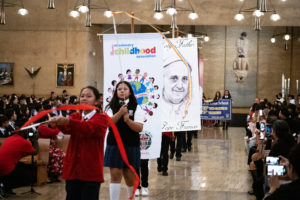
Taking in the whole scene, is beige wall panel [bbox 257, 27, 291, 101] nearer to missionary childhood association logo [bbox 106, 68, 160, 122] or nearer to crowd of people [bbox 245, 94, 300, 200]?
crowd of people [bbox 245, 94, 300, 200]

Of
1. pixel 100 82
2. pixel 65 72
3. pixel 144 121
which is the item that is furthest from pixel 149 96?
pixel 100 82

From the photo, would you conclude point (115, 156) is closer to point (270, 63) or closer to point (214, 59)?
point (214, 59)

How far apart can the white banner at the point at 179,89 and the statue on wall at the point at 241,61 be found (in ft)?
73.0

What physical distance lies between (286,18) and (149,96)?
775 inches

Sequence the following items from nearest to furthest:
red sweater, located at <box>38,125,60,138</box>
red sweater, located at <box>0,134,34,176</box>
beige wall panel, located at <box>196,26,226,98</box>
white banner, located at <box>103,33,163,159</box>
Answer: white banner, located at <box>103,33,163,159</box>
red sweater, located at <box>0,134,34,176</box>
red sweater, located at <box>38,125,60,138</box>
beige wall panel, located at <box>196,26,226,98</box>

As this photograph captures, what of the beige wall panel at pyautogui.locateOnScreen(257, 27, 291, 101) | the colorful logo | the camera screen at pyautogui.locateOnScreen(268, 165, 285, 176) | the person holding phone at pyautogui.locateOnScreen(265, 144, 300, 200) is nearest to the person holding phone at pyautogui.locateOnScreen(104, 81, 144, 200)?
the colorful logo

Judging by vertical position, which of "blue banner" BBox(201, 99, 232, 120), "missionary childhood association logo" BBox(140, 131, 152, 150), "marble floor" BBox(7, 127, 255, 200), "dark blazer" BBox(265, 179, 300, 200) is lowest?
"marble floor" BBox(7, 127, 255, 200)

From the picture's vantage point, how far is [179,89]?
30.9 ft

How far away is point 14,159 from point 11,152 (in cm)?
15

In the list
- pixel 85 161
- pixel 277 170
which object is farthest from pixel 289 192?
pixel 85 161

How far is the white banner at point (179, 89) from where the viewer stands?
30.9 feet

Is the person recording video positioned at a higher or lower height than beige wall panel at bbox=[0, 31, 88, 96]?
lower

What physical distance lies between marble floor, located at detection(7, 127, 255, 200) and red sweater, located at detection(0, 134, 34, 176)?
1.09 metres

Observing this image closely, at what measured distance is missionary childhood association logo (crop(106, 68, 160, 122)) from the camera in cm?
717
